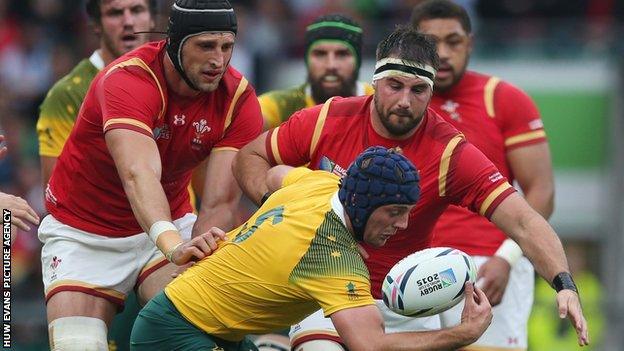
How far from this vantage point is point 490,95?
8.88m

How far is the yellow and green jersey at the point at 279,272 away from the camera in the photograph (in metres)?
6.48

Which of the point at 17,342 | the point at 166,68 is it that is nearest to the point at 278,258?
the point at 166,68

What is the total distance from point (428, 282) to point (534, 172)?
2.51 meters

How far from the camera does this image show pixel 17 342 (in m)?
12.9

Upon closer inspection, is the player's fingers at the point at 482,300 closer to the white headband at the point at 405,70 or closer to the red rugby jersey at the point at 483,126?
the white headband at the point at 405,70

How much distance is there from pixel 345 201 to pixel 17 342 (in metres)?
7.10

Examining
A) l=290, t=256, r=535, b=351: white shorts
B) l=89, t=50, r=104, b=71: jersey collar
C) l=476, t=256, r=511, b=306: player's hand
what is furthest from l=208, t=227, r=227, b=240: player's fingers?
l=89, t=50, r=104, b=71: jersey collar

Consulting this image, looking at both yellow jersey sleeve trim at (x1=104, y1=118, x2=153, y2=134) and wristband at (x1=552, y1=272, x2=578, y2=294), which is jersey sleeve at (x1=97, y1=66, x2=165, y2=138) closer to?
yellow jersey sleeve trim at (x1=104, y1=118, x2=153, y2=134)

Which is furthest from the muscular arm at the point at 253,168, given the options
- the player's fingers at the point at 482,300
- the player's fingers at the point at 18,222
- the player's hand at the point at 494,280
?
the player's hand at the point at 494,280

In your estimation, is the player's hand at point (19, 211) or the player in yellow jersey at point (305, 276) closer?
the player in yellow jersey at point (305, 276)

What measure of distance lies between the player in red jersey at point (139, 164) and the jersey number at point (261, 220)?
0.56 metres

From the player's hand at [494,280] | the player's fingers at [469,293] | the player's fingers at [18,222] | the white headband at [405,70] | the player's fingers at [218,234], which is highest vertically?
the white headband at [405,70]

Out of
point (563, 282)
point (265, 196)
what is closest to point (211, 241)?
point (265, 196)

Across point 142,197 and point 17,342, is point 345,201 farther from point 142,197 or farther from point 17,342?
point 17,342
